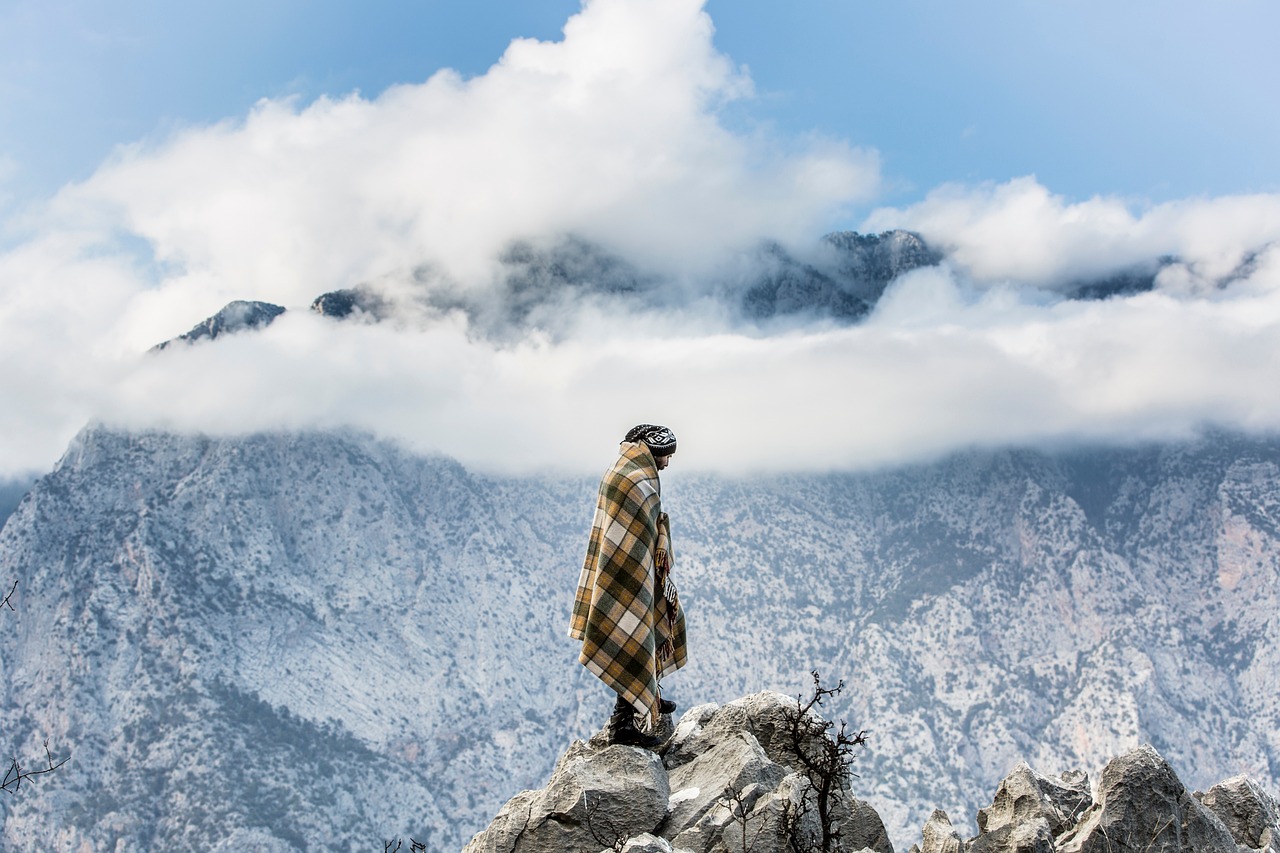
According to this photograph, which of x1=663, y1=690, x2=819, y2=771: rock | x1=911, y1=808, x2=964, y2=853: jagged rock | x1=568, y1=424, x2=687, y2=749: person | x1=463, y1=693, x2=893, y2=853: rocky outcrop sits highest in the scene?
x1=568, y1=424, x2=687, y2=749: person

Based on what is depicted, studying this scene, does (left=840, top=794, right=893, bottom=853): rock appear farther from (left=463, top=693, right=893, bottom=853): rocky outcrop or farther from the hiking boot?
the hiking boot

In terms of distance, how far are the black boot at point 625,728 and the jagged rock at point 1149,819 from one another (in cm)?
519

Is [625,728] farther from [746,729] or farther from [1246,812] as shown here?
[1246,812]

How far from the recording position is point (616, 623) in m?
14.4

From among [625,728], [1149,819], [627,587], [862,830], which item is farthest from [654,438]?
[1149,819]

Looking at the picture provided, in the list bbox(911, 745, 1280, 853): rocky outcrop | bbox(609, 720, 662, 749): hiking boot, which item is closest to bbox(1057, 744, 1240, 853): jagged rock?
bbox(911, 745, 1280, 853): rocky outcrop

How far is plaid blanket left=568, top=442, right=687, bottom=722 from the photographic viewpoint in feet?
47.0

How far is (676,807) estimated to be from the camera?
13898 mm

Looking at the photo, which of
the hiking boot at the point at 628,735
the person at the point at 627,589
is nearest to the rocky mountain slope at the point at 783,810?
the hiking boot at the point at 628,735

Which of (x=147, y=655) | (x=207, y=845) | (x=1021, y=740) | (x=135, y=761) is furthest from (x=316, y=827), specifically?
(x=1021, y=740)

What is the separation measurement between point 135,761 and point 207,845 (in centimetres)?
2062

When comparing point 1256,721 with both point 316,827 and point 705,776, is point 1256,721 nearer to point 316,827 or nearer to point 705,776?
point 316,827

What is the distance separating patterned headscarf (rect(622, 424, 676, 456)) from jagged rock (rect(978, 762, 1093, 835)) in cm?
608

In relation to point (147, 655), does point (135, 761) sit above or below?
below
